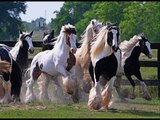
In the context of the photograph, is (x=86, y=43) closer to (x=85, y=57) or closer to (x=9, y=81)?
(x=85, y=57)

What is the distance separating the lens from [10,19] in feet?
243

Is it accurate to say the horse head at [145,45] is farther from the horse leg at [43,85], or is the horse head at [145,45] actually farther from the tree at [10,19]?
the tree at [10,19]

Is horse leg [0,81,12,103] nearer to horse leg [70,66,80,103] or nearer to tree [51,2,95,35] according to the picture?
horse leg [70,66,80,103]

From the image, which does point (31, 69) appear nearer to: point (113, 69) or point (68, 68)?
point (68, 68)

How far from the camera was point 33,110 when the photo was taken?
11.5 m

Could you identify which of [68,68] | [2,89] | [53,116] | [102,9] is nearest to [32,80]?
[68,68]

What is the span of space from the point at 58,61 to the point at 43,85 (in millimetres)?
1321

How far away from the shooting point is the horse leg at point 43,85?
1473cm

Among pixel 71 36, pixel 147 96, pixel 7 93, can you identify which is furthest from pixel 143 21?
pixel 7 93

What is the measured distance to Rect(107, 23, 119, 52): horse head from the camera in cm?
1149

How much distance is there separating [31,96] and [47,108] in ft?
9.81

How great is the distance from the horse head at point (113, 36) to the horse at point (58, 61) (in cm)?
176

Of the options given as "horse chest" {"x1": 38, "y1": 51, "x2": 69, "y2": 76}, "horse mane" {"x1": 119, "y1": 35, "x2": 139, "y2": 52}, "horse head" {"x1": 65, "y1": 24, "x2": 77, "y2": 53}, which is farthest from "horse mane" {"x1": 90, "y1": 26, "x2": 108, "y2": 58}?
"horse mane" {"x1": 119, "y1": 35, "x2": 139, "y2": 52}

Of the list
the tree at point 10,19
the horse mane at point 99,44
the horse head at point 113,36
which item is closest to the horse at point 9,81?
the horse mane at point 99,44
